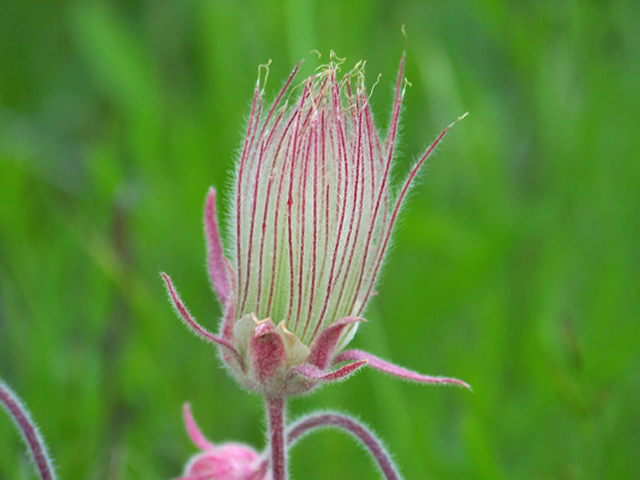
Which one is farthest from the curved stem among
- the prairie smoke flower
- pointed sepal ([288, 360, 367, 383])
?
pointed sepal ([288, 360, 367, 383])

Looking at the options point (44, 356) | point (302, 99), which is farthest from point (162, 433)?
point (302, 99)

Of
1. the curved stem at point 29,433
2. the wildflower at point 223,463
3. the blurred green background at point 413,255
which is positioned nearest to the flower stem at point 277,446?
the wildflower at point 223,463

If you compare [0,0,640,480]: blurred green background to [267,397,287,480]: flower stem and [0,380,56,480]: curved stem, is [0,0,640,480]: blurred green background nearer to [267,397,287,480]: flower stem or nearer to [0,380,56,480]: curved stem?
[0,380,56,480]: curved stem

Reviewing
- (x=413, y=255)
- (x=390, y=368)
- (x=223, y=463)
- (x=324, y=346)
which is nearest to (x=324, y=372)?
(x=324, y=346)

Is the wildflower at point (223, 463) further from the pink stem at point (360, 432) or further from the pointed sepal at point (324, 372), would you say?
the pointed sepal at point (324, 372)

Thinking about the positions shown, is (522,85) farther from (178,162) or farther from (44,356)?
(44,356)

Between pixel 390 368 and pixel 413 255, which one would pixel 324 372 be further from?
pixel 413 255
